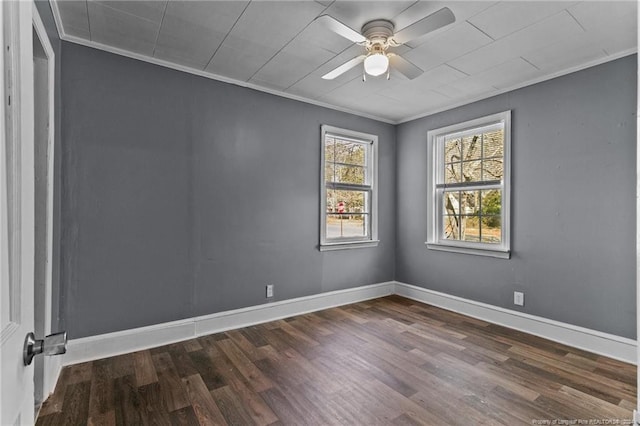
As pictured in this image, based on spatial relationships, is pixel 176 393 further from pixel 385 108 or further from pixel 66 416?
pixel 385 108

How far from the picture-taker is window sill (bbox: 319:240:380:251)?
3.92 metres

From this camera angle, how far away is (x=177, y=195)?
2924 millimetres

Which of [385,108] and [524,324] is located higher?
[385,108]

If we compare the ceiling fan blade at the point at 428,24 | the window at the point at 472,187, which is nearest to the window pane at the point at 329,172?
the window at the point at 472,187

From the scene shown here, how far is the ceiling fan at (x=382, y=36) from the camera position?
186 cm

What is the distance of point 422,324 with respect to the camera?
11.2 feet

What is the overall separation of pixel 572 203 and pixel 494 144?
1000mm

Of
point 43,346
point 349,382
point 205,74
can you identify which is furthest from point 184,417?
point 205,74

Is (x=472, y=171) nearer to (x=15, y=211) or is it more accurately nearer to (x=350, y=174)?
(x=350, y=174)

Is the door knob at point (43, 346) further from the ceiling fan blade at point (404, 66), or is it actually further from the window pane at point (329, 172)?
the window pane at point (329, 172)

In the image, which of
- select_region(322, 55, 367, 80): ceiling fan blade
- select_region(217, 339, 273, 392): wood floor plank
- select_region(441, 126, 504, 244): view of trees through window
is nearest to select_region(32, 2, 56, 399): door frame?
select_region(217, 339, 273, 392): wood floor plank

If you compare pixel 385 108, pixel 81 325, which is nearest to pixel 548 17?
pixel 385 108

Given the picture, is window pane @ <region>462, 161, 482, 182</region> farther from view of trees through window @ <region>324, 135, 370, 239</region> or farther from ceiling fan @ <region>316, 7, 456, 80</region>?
ceiling fan @ <region>316, 7, 456, 80</region>

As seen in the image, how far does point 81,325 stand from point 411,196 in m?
3.77
